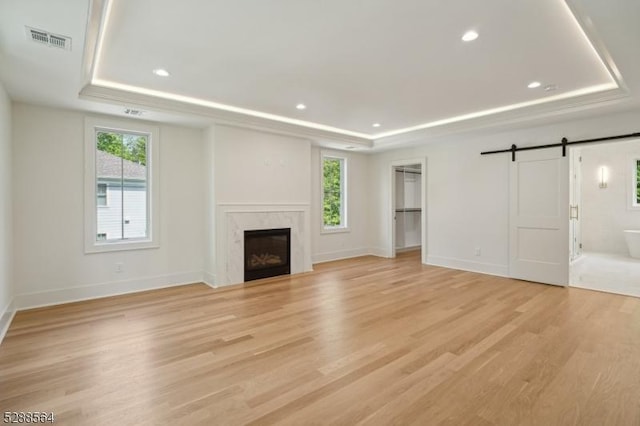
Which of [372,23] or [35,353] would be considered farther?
[35,353]

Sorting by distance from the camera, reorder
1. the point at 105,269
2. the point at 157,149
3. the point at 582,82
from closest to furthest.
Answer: the point at 582,82, the point at 105,269, the point at 157,149

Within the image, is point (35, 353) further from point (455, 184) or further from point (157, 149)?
point (455, 184)

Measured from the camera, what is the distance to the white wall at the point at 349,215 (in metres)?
6.89

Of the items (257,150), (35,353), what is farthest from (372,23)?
(35,353)

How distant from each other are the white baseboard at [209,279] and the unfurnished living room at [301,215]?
100mm

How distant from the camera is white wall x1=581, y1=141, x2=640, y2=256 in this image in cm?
752

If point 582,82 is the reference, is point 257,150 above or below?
below

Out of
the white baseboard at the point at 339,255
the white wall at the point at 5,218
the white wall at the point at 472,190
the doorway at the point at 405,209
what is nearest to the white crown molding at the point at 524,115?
the white wall at the point at 472,190

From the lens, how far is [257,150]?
545 cm

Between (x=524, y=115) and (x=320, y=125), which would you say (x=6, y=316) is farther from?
(x=524, y=115)

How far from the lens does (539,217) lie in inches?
200

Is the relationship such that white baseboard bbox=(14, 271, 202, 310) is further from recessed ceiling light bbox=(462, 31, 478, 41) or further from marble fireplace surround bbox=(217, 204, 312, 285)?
recessed ceiling light bbox=(462, 31, 478, 41)

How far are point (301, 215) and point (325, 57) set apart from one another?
338 cm

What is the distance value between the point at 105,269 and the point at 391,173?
5895mm
